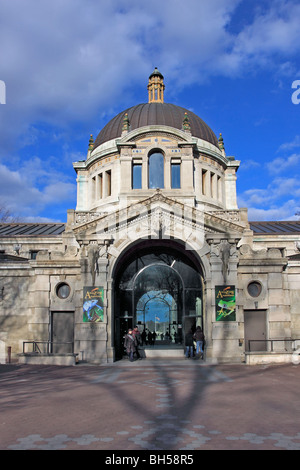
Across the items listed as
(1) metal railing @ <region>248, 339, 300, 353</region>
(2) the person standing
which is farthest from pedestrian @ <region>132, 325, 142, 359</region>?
(1) metal railing @ <region>248, 339, 300, 353</region>

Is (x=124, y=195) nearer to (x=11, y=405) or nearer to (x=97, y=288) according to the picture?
(x=97, y=288)

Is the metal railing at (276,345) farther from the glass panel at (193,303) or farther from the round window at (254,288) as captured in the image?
the glass panel at (193,303)

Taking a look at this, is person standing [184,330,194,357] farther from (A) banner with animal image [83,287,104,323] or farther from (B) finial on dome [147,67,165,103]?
(B) finial on dome [147,67,165,103]

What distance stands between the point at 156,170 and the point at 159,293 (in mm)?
12827

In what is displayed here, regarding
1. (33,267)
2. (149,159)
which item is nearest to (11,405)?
(33,267)

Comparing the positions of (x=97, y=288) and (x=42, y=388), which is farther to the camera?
(x=97, y=288)

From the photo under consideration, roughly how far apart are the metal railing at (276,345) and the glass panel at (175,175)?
639 inches

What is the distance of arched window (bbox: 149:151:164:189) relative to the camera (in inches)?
1439

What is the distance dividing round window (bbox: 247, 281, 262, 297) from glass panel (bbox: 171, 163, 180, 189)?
13880 millimetres

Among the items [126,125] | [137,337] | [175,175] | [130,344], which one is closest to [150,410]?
[130,344]

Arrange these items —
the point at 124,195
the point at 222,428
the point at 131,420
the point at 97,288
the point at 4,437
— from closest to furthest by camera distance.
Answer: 1. the point at 4,437
2. the point at 222,428
3. the point at 131,420
4. the point at 97,288
5. the point at 124,195

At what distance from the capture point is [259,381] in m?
16.2
